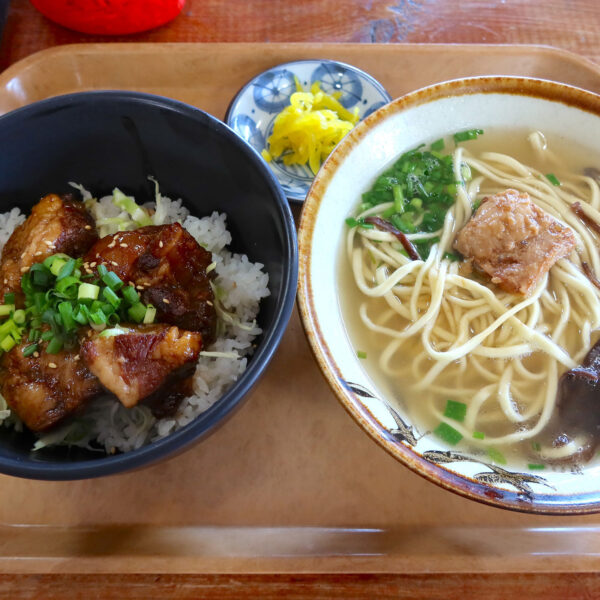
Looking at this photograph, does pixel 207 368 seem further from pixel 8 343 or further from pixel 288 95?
pixel 288 95

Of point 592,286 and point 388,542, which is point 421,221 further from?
point 388,542

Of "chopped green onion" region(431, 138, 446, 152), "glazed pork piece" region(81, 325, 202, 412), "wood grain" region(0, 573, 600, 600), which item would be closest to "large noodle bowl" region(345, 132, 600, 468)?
"chopped green onion" region(431, 138, 446, 152)

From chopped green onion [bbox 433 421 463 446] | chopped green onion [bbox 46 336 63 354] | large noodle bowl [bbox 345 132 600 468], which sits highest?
chopped green onion [bbox 46 336 63 354]

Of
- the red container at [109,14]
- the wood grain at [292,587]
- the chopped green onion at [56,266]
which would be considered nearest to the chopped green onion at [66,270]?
the chopped green onion at [56,266]

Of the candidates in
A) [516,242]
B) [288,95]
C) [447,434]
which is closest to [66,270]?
[447,434]

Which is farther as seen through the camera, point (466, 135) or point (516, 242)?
point (466, 135)

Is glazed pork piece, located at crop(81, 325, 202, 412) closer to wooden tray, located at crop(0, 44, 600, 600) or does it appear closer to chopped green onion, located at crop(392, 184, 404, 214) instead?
wooden tray, located at crop(0, 44, 600, 600)

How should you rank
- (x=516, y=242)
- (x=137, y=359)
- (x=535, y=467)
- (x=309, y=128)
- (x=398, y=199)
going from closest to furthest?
(x=137, y=359), (x=535, y=467), (x=516, y=242), (x=398, y=199), (x=309, y=128)
